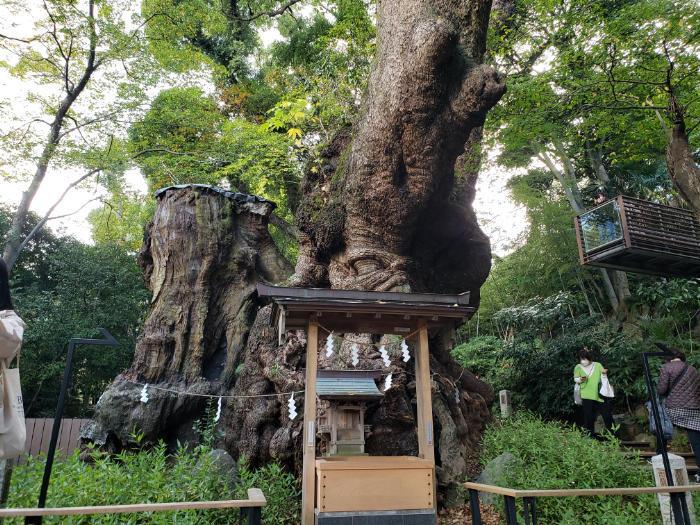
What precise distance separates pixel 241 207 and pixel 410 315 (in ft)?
21.0

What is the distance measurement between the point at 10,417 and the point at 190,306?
6.36 meters

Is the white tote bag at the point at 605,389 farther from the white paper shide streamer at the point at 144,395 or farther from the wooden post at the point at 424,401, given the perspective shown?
the white paper shide streamer at the point at 144,395

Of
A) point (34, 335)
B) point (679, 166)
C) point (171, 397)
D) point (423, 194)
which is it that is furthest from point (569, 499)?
point (34, 335)

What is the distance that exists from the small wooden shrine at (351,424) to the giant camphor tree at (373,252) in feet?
2.74

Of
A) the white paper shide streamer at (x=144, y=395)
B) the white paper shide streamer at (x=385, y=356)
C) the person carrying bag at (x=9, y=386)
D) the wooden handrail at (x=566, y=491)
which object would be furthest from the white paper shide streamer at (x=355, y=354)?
the person carrying bag at (x=9, y=386)

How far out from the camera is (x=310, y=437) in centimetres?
438

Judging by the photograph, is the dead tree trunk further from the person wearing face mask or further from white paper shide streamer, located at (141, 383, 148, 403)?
the person wearing face mask

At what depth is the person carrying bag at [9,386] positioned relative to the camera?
8.34 feet

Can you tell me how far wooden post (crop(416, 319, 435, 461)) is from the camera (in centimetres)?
460

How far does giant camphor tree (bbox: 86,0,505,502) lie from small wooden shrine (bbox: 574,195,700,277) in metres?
3.27

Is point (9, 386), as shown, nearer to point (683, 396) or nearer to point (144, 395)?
point (144, 395)

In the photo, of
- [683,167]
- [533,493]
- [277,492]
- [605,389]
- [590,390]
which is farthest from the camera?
[590,390]

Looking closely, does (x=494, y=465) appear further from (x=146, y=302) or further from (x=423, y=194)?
(x=146, y=302)

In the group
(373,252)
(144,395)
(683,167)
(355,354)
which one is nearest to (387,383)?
(355,354)
